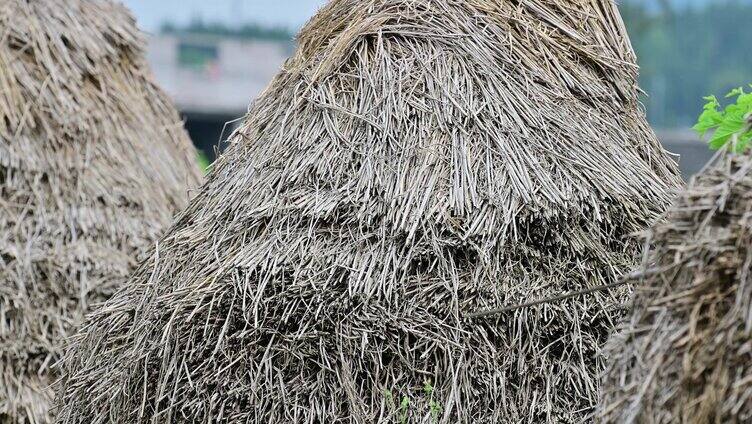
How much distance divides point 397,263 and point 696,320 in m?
1.56

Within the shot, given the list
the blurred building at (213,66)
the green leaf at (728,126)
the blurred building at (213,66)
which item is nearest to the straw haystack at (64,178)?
the green leaf at (728,126)

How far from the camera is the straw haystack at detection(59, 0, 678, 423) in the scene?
3.99m

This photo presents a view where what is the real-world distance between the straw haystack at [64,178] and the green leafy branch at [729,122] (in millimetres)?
3720

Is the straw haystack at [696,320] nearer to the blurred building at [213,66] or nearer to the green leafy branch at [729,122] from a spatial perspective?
the green leafy branch at [729,122]

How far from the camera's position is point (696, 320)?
2637 mm

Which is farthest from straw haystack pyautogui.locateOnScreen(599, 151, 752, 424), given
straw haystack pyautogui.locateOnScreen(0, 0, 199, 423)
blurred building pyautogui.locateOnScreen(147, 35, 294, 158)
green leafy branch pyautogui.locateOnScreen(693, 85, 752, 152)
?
blurred building pyautogui.locateOnScreen(147, 35, 294, 158)

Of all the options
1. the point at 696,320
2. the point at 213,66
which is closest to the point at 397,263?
the point at 696,320

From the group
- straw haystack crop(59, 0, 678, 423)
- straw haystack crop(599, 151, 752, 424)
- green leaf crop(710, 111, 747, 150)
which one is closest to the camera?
straw haystack crop(599, 151, 752, 424)

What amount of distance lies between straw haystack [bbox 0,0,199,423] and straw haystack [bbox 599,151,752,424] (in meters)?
3.84

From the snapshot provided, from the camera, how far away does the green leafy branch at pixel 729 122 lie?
304 cm

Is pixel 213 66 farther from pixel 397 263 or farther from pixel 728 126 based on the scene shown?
pixel 728 126

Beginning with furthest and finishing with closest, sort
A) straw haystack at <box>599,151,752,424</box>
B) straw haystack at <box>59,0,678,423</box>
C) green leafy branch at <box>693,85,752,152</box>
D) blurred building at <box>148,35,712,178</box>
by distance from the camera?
blurred building at <box>148,35,712,178</box>
straw haystack at <box>59,0,678,423</box>
green leafy branch at <box>693,85,752,152</box>
straw haystack at <box>599,151,752,424</box>

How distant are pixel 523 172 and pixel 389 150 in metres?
0.58

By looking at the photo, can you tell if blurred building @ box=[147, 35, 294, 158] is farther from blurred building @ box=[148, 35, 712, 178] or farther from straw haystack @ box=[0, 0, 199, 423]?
straw haystack @ box=[0, 0, 199, 423]
